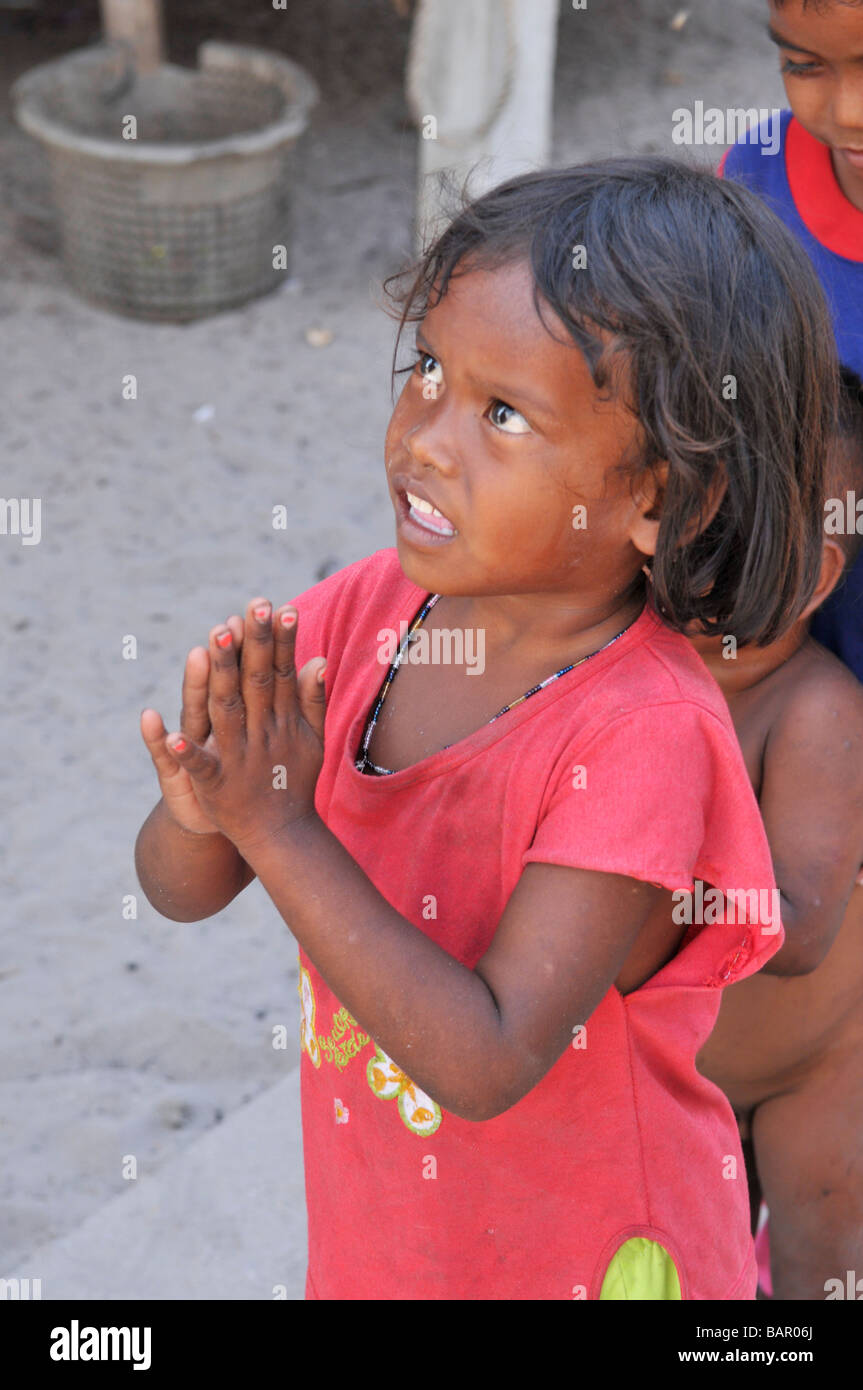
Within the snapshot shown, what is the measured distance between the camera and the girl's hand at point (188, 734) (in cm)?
113

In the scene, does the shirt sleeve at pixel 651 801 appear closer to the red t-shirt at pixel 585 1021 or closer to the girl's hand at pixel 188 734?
the red t-shirt at pixel 585 1021

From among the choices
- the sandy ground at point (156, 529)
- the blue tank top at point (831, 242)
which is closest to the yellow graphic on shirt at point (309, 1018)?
the blue tank top at point (831, 242)

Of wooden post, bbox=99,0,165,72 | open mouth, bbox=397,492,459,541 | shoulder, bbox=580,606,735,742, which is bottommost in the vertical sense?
shoulder, bbox=580,606,735,742

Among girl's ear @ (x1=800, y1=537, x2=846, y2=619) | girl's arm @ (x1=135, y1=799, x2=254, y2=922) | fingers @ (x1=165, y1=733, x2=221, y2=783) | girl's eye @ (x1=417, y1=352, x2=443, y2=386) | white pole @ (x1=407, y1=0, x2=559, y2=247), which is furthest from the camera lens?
white pole @ (x1=407, y1=0, x2=559, y2=247)

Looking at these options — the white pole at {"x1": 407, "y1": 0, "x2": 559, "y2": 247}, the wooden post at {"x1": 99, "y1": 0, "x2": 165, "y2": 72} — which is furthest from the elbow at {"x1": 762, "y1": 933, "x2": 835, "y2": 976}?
the wooden post at {"x1": 99, "y1": 0, "x2": 165, "y2": 72}

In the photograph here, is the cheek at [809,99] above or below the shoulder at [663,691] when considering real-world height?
above

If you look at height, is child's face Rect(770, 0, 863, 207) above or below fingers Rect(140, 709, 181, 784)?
above

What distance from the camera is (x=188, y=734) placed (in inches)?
46.1

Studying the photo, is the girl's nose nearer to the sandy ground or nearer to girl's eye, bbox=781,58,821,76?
the sandy ground

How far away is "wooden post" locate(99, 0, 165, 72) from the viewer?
586 centimetres

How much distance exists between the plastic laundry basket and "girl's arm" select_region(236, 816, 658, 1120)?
14.4ft

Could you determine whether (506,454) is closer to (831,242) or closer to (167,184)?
(831,242)

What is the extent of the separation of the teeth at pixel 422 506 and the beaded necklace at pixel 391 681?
18cm
